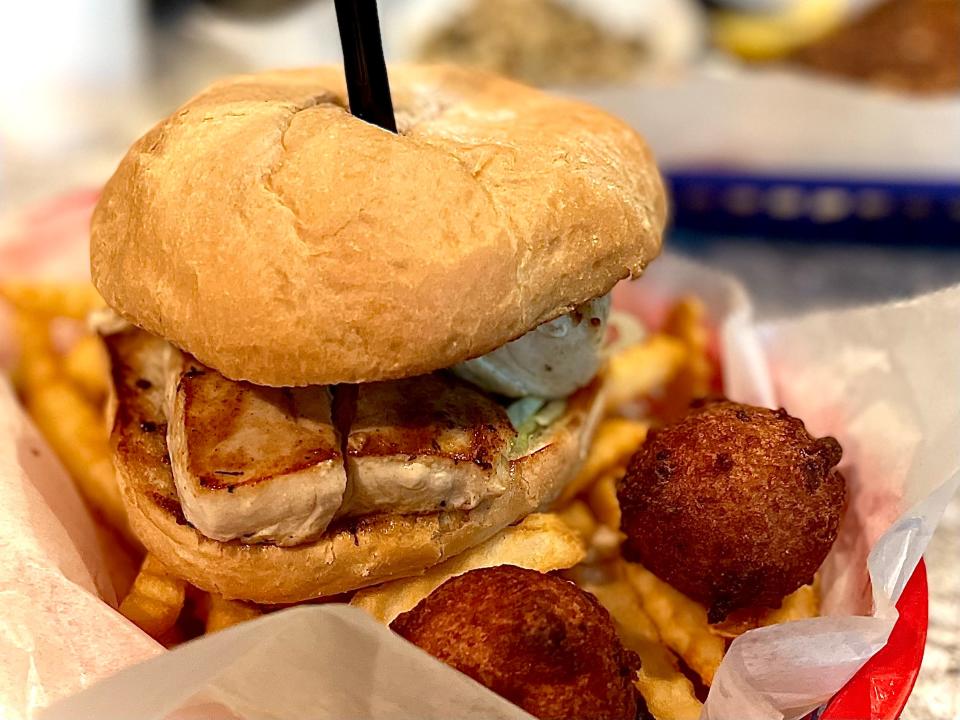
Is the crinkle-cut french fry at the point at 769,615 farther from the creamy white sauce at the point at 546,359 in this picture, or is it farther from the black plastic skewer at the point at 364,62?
the black plastic skewer at the point at 364,62

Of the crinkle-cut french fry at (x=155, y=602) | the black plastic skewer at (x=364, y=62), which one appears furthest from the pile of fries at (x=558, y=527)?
the black plastic skewer at (x=364, y=62)

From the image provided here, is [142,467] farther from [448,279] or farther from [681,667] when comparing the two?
[681,667]

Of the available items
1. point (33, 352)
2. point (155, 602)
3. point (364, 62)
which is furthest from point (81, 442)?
point (364, 62)

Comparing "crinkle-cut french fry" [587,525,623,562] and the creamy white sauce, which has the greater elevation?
the creamy white sauce

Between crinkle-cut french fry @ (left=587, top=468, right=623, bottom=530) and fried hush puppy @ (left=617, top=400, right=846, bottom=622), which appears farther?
crinkle-cut french fry @ (left=587, top=468, right=623, bottom=530)

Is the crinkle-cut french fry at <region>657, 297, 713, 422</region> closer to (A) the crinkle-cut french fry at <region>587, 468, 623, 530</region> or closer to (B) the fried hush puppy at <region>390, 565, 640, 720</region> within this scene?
(A) the crinkle-cut french fry at <region>587, 468, 623, 530</region>

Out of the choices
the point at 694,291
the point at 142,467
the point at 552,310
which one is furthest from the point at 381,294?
the point at 694,291

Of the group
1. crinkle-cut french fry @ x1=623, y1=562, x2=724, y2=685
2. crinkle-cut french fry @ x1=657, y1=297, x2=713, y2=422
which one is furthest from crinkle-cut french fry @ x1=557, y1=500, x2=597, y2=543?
crinkle-cut french fry @ x1=657, y1=297, x2=713, y2=422
